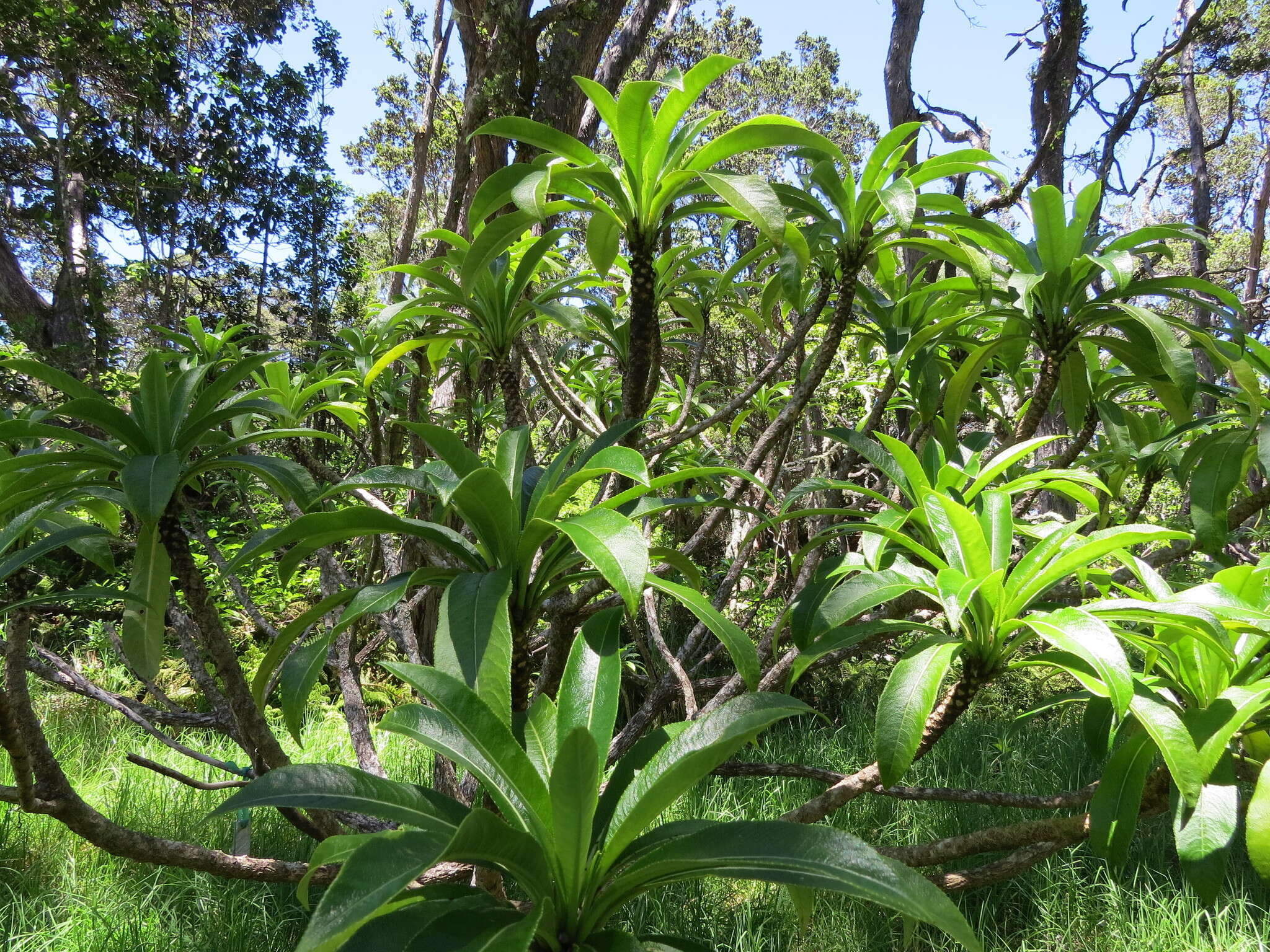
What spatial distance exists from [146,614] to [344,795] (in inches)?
29.5

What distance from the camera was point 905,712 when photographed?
1.18 m

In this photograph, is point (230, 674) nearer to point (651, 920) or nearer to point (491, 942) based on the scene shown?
point (491, 942)

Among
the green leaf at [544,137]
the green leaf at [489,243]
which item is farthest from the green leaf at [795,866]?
the green leaf at [544,137]

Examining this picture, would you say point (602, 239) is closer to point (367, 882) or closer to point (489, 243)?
point (489, 243)

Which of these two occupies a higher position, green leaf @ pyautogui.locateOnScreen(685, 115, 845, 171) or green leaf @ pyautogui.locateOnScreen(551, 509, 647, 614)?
green leaf @ pyautogui.locateOnScreen(685, 115, 845, 171)

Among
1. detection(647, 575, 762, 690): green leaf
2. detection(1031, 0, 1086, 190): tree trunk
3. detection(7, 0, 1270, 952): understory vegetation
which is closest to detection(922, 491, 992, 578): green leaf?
detection(7, 0, 1270, 952): understory vegetation

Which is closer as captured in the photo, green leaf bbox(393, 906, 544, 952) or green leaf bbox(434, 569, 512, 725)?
green leaf bbox(393, 906, 544, 952)

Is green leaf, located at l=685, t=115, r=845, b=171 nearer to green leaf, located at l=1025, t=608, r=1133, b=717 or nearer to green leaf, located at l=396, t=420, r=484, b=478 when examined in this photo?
green leaf, located at l=396, t=420, r=484, b=478

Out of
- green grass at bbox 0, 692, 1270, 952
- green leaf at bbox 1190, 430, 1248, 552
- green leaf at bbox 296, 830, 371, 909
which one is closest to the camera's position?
green leaf at bbox 296, 830, 371, 909

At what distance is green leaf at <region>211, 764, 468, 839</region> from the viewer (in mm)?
900

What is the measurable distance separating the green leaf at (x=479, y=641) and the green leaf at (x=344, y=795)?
6.2 inches

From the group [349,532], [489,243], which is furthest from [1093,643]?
[489,243]

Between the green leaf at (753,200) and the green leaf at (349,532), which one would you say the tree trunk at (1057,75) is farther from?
the green leaf at (349,532)

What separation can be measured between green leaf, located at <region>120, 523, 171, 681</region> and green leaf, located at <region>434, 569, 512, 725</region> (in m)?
0.72
